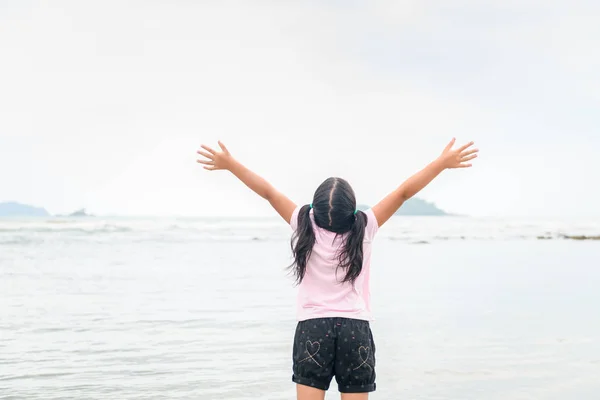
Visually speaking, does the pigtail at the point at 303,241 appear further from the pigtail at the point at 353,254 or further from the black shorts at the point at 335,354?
the black shorts at the point at 335,354

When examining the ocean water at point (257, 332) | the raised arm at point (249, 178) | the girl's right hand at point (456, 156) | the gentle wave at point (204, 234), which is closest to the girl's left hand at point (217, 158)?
the raised arm at point (249, 178)

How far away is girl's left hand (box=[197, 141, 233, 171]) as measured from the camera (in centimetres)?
382

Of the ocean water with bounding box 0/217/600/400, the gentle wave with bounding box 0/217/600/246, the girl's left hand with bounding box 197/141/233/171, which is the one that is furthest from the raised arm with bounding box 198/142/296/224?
the gentle wave with bounding box 0/217/600/246

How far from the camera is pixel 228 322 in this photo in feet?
30.8

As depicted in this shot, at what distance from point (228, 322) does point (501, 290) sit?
18.8ft

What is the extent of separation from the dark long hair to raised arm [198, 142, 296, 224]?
179mm

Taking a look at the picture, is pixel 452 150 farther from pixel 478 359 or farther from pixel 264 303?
pixel 264 303

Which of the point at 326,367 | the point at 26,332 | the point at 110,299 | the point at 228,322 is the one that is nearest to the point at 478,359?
the point at 228,322

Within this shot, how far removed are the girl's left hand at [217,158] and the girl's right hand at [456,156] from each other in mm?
1156

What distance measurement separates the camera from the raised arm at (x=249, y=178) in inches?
147

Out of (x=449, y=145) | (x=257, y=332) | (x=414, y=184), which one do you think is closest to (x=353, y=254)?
(x=414, y=184)

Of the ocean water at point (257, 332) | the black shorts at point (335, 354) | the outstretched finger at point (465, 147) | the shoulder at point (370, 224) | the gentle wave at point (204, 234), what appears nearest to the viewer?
the black shorts at point (335, 354)

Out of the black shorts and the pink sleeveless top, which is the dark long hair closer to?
the pink sleeveless top

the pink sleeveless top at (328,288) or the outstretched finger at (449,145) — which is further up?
the outstretched finger at (449,145)
